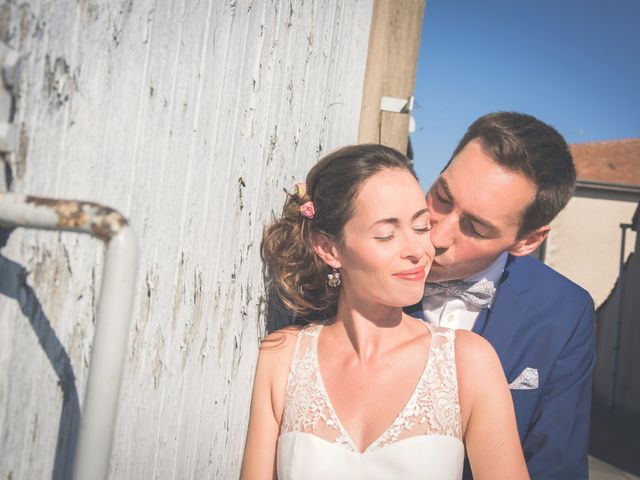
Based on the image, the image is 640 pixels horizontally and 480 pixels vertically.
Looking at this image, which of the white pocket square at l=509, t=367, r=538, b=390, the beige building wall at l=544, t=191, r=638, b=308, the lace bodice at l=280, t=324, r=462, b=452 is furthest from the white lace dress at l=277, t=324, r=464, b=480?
the beige building wall at l=544, t=191, r=638, b=308

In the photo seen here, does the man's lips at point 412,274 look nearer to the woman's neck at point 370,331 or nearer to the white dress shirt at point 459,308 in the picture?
the woman's neck at point 370,331

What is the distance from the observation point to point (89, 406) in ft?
2.15

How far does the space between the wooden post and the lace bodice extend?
1427 millimetres

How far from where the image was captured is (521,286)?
8.41 feet

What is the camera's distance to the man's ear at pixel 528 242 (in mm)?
2627

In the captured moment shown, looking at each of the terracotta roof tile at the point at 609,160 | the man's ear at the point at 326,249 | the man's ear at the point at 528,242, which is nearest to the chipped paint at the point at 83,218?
the man's ear at the point at 326,249

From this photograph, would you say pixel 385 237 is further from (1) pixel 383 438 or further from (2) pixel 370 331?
(1) pixel 383 438

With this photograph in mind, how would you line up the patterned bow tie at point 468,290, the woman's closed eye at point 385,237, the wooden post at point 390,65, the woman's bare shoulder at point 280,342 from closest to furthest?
the woman's closed eye at point 385,237
the woman's bare shoulder at point 280,342
the patterned bow tie at point 468,290
the wooden post at point 390,65

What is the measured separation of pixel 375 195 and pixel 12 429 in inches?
54.7

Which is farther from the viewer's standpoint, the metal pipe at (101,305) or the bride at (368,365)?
the bride at (368,365)

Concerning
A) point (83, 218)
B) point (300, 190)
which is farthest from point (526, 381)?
point (83, 218)

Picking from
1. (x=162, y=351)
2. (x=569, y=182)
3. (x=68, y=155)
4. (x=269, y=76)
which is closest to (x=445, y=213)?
(x=569, y=182)

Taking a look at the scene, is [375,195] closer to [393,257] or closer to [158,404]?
[393,257]

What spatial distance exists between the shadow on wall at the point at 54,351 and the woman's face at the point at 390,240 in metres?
1.19
